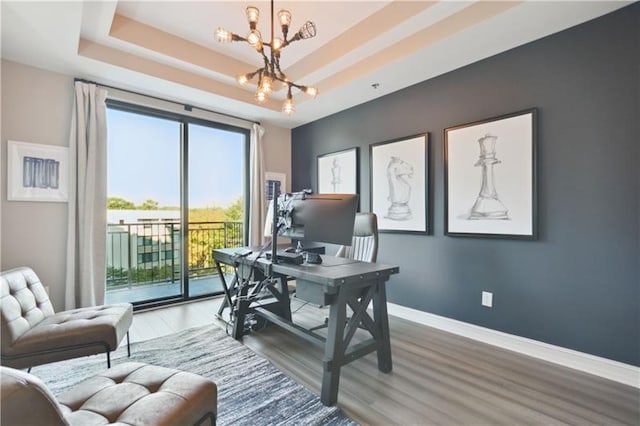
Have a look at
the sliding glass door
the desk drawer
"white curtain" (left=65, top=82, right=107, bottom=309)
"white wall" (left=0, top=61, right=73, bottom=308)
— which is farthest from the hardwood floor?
the sliding glass door

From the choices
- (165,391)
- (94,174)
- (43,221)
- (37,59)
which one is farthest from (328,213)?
(37,59)

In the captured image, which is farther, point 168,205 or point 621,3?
point 168,205

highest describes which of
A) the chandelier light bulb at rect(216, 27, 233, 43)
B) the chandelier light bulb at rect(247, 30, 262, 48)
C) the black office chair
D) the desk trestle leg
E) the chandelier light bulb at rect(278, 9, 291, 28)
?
the chandelier light bulb at rect(278, 9, 291, 28)

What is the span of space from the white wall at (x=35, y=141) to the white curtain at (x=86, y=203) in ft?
0.45

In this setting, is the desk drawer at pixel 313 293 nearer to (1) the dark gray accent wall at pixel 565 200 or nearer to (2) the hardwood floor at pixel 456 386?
(2) the hardwood floor at pixel 456 386

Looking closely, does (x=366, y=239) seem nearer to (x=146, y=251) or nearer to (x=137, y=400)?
(x=137, y=400)

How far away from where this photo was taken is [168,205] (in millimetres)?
3867

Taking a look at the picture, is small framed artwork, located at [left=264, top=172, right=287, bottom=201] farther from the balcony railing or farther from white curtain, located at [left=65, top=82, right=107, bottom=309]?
white curtain, located at [left=65, top=82, right=107, bottom=309]

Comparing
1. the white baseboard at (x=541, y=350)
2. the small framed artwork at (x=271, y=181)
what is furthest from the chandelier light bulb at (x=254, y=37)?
the white baseboard at (x=541, y=350)

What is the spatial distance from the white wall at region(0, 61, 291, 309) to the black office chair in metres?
2.94

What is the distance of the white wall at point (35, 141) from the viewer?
2691 mm

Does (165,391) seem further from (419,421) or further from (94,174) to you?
(94,174)

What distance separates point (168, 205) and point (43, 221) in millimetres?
1239

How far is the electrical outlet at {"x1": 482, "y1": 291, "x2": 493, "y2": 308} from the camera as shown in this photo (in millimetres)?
2619
